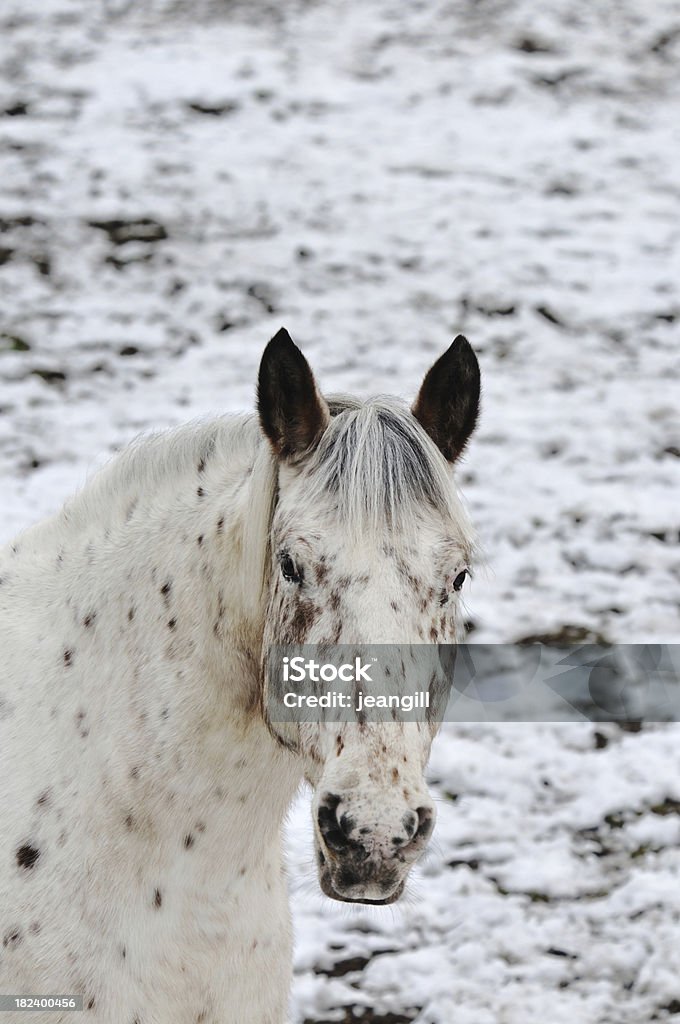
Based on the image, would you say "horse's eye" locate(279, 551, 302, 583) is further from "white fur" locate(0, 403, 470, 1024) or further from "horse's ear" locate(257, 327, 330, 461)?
"horse's ear" locate(257, 327, 330, 461)

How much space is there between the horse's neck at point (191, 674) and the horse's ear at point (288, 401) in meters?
0.11

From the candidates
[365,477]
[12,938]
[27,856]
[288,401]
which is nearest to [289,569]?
[365,477]

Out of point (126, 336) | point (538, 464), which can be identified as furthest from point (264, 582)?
point (126, 336)

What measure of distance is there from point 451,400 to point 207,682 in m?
0.81

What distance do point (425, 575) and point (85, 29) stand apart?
31.5ft

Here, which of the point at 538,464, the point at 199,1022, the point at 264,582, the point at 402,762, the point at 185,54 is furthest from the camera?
the point at 185,54

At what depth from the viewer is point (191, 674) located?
2.69m

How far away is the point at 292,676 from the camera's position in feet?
7.91

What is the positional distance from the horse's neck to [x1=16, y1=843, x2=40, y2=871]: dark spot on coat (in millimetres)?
234

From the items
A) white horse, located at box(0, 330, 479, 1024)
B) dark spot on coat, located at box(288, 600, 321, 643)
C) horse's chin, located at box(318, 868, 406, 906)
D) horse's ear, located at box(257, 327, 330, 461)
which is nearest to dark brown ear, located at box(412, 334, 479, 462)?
white horse, located at box(0, 330, 479, 1024)

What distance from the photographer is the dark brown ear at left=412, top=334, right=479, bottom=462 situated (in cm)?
259

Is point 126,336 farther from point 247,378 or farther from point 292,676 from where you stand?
point 292,676

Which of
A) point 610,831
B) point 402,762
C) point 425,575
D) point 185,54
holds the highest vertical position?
point 425,575

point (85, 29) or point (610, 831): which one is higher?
point (85, 29)
